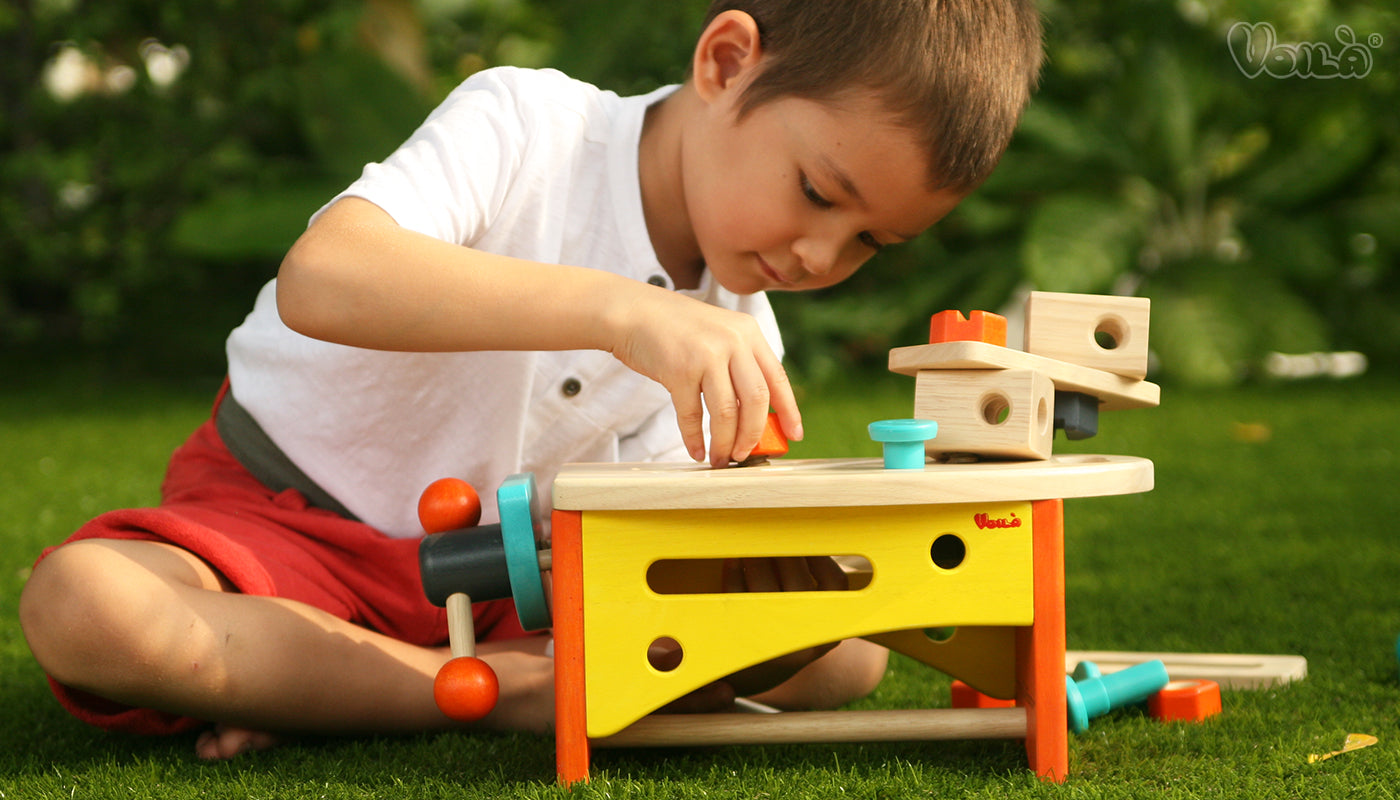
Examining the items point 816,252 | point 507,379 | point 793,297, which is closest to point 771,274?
point 816,252

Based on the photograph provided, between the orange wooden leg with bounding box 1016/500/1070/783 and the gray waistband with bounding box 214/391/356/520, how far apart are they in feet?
2.54

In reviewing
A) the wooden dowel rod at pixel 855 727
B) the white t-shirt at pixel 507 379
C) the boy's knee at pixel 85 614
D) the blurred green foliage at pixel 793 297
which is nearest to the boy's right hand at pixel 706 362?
the wooden dowel rod at pixel 855 727

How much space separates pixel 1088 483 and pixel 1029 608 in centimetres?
11

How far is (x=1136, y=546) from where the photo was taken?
199 centimetres

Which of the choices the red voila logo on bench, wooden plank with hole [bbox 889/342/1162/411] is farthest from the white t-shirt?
the red voila logo on bench

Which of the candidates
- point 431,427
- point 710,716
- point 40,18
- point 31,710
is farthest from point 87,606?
point 40,18

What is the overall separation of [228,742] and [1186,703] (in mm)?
899

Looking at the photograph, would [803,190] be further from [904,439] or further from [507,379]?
[507,379]

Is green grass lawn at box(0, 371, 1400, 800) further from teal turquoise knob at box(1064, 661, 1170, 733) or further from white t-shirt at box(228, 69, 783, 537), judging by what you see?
white t-shirt at box(228, 69, 783, 537)

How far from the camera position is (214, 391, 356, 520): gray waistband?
1353 mm

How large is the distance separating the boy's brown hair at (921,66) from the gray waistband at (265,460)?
2.12ft

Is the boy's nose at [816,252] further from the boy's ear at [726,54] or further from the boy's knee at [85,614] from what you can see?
the boy's knee at [85,614]

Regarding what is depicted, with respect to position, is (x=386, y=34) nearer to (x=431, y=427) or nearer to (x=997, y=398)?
(x=431, y=427)

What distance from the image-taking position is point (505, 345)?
3.24 feet
